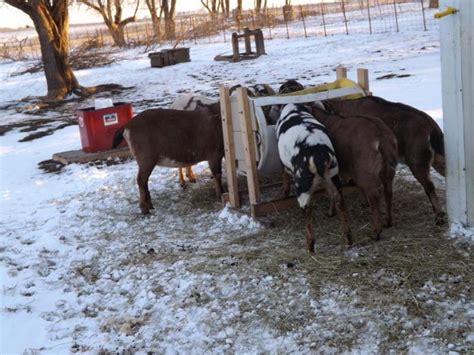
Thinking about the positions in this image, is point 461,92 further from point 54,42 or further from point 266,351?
point 54,42

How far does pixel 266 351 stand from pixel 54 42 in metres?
16.2

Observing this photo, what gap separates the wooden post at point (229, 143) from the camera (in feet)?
19.5

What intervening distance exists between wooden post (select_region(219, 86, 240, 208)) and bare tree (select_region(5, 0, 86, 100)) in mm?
12907

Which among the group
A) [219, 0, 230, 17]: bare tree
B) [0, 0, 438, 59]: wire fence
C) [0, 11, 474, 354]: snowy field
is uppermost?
[219, 0, 230, 17]: bare tree

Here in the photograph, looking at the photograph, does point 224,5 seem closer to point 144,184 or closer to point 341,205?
point 144,184

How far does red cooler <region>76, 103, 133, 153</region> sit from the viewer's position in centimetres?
917

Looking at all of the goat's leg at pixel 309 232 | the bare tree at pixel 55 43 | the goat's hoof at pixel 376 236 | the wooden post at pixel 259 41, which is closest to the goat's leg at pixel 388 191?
the goat's hoof at pixel 376 236

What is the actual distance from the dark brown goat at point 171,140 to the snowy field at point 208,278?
45cm

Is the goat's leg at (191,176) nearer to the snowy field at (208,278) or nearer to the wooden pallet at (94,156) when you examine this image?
the snowy field at (208,278)

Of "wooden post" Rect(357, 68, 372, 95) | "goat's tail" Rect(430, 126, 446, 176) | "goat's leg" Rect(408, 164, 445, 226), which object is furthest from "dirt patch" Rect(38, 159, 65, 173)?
"goat's tail" Rect(430, 126, 446, 176)

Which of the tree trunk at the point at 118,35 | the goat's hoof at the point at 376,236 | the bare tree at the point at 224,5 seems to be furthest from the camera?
the bare tree at the point at 224,5

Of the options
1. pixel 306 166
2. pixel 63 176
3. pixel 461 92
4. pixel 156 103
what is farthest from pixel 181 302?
pixel 156 103

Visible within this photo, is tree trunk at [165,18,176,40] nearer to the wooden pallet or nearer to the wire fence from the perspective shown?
the wire fence

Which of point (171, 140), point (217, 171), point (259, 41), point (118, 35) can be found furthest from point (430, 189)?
point (118, 35)
